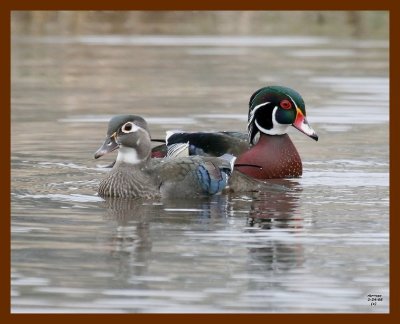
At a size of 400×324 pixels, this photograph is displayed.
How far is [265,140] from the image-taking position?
44.2ft

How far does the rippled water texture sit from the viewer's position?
861 centimetres

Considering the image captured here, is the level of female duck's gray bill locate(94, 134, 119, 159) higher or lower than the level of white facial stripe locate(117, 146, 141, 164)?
higher

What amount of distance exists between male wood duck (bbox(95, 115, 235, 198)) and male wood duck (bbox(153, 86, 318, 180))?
1175 mm

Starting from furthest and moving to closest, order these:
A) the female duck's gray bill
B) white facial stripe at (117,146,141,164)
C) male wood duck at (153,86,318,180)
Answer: male wood duck at (153,86,318,180) < white facial stripe at (117,146,141,164) < the female duck's gray bill

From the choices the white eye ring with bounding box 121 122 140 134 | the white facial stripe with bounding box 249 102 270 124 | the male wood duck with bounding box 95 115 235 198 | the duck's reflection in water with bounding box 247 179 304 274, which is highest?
the white facial stripe with bounding box 249 102 270 124

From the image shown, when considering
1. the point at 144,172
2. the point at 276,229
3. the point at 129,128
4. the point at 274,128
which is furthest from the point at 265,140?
the point at 276,229

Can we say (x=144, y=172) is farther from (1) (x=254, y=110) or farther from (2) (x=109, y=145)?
(1) (x=254, y=110)

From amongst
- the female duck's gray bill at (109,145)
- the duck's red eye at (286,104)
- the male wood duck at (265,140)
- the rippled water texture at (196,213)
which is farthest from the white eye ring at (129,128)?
the duck's red eye at (286,104)

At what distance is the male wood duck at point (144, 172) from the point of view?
1180 centimetres

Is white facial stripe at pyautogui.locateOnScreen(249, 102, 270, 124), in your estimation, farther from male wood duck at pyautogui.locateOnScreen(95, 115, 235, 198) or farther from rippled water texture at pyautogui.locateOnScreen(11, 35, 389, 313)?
male wood duck at pyautogui.locateOnScreen(95, 115, 235, 198)

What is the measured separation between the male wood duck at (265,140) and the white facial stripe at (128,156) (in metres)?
1.30

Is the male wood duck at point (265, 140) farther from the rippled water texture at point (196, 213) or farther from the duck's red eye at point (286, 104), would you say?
the rippled water texture at point (196, 213)

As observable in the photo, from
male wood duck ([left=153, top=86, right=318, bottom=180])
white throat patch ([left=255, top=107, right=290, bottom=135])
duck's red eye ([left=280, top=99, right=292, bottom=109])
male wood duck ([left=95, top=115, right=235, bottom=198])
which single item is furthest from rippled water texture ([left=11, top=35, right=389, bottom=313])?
duck's red eye ([left=280, top=99, right=292, bottom=109])

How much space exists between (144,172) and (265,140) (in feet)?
6.29
